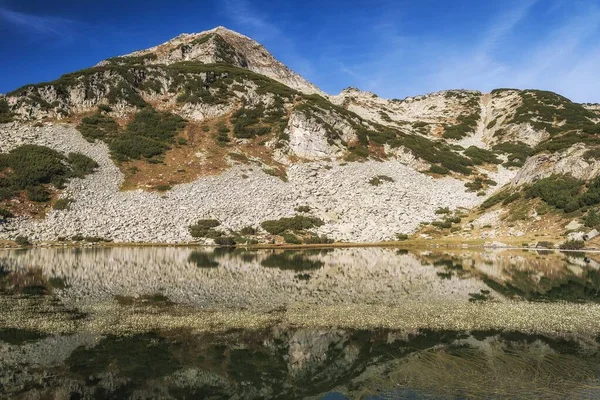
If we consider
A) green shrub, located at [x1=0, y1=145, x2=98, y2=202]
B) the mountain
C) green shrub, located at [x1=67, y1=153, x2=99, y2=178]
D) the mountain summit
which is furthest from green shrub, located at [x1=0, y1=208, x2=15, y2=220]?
the mountain summit

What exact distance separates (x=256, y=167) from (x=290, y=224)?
21973 mm

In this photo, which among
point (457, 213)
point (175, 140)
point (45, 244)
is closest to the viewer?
point (45, 244)

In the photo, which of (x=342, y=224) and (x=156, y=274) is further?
(x=342, y=224)

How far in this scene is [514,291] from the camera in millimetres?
29250

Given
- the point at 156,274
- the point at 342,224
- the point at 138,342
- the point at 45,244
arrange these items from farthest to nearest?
the point at 342,224 < the point at 45,244 < the point at 156,274 < the point at 138,342

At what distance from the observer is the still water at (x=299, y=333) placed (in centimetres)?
1356

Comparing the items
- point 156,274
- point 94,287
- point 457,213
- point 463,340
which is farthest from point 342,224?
point 463,340

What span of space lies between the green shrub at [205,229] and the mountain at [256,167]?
1.02 ft

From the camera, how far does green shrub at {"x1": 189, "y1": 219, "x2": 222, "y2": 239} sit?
6475 centimetres

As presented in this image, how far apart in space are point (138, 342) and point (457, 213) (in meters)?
68.9

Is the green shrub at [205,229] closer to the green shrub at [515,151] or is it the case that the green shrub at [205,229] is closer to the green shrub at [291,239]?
the green shrub at [291,239]

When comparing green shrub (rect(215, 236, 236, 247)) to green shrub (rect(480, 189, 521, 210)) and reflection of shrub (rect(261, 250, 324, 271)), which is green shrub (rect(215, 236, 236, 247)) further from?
green shrub (rect(480, 189, 521, 210))

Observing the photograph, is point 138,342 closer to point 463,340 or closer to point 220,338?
point 220,338

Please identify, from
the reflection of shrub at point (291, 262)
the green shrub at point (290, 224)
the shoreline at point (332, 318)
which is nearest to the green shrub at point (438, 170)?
the green shrub at point (290, 224)
